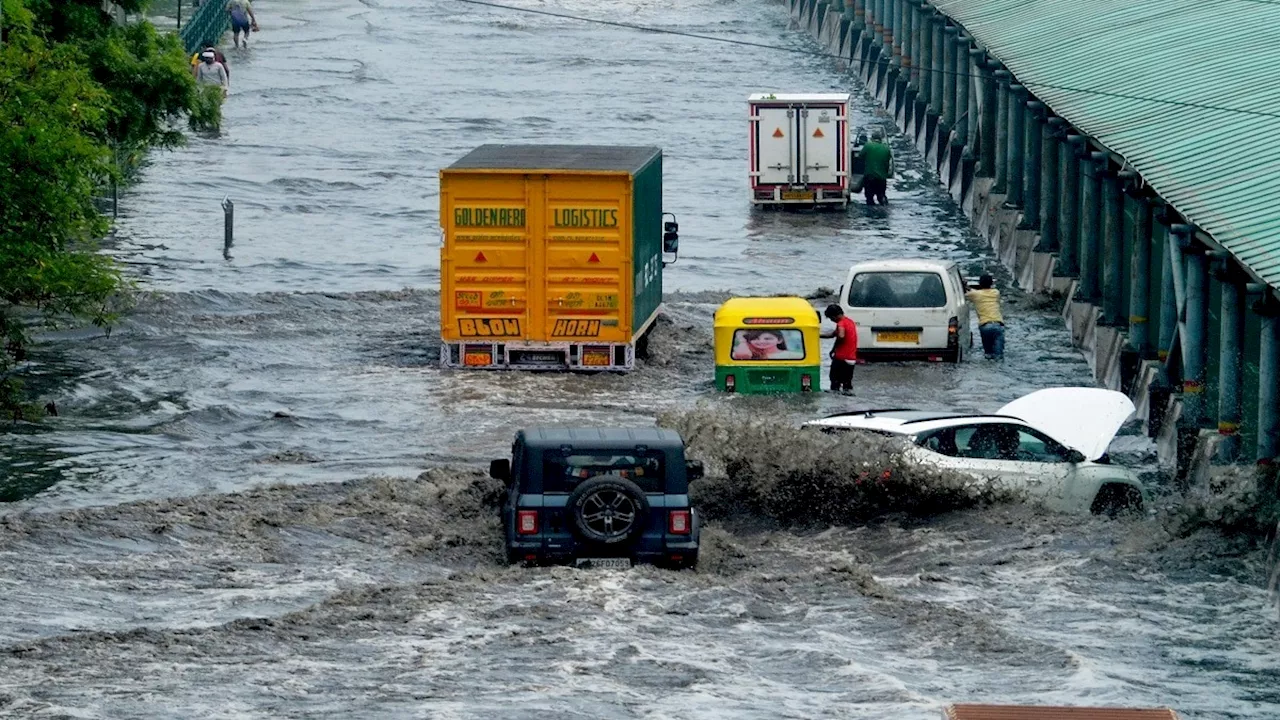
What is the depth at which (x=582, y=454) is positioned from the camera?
67.2ft

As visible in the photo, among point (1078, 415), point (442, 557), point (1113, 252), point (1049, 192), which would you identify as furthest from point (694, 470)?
point (1049, 192)

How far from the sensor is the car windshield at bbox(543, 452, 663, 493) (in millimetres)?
20500

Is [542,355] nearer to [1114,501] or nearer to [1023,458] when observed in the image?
[1023,458]

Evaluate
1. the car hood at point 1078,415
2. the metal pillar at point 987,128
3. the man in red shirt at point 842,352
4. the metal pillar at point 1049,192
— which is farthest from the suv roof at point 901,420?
the metal pillar at point 987,128

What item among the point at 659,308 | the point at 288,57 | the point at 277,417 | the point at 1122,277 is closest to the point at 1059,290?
the point at 1122,277

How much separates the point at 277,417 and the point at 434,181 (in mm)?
24517

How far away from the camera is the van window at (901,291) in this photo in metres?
32.9

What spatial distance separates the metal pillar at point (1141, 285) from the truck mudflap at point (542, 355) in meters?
6.16

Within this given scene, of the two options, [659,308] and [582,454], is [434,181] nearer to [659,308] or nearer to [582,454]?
[659,308]

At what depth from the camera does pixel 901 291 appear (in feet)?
108

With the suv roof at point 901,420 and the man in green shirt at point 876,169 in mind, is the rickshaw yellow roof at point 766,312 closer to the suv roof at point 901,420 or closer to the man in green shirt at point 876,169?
the suv roof at point 901,420

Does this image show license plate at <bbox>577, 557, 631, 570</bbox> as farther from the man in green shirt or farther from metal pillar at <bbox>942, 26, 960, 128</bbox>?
metal pillar at <bbox>942, 26, 960, 128</bbox>

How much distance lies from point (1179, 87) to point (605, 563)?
15.6 metres

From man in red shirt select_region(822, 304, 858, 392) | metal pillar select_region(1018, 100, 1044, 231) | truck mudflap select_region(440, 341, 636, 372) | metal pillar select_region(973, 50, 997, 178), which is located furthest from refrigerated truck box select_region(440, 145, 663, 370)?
metal pillar select_region(973, 50, 997, 178)
